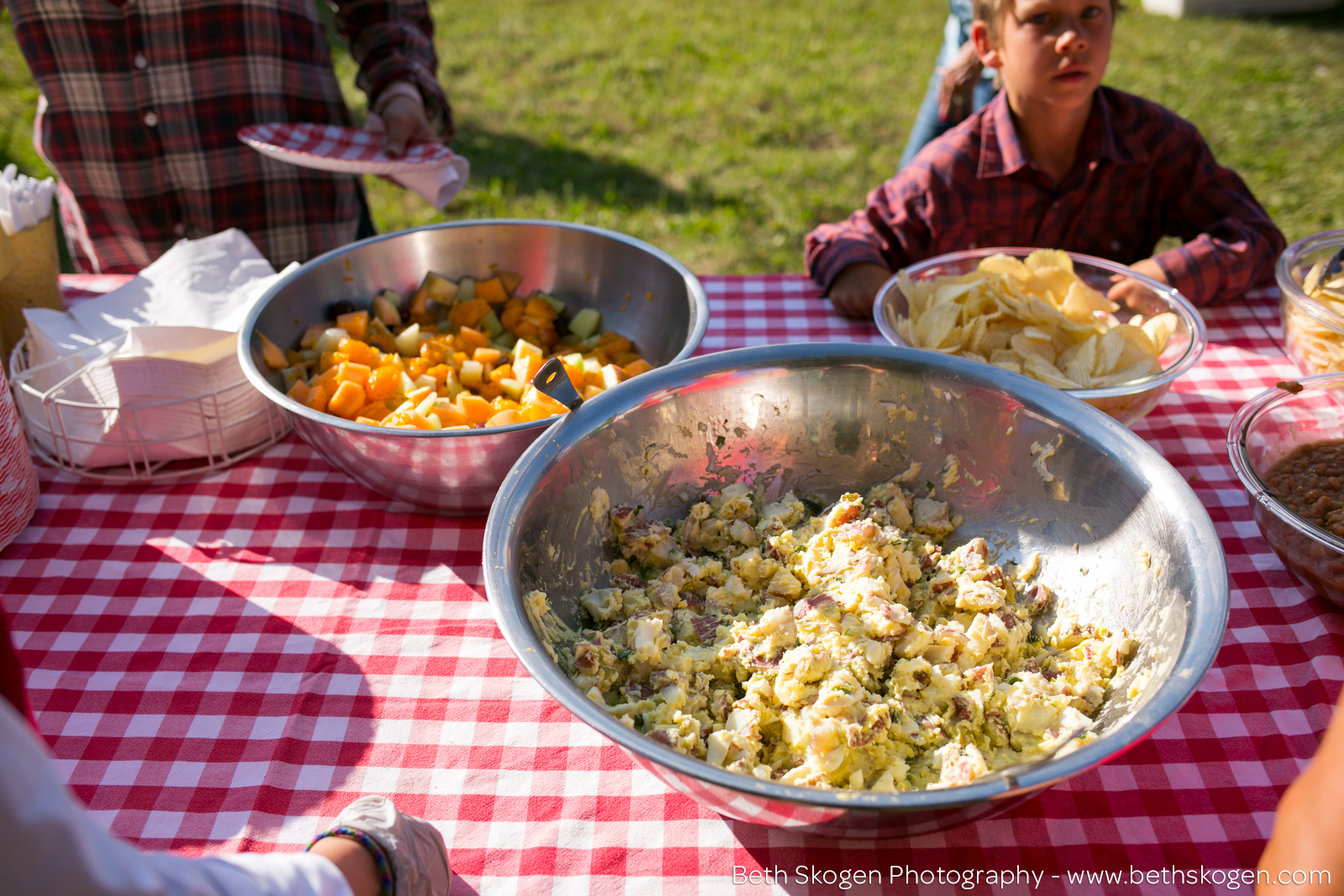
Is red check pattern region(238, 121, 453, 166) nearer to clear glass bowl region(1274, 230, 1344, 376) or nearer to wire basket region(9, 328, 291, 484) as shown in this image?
wire basket region(9, 328, 291, 484)

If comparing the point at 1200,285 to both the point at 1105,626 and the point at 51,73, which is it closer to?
the point at 1105,626

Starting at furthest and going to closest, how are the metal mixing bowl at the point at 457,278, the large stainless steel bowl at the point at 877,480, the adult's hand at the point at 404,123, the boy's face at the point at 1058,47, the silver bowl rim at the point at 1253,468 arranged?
the adult's hand at the point at 404,123 < the boy's face at the point at 1058,47 < the metal mixing bowl at the point at 457,278 < the silver bowl rim at the point at 1253,468 < the large stainless steel bowl at the point at 877,480

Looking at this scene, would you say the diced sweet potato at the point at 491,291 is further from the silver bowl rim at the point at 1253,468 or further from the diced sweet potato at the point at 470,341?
the silver bowl rim at the point at 1253,468

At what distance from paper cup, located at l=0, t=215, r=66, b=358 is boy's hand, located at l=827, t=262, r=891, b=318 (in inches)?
73.4

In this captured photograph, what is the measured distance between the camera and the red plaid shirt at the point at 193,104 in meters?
2.35

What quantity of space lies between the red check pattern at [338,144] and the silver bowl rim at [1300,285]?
6.57 ft

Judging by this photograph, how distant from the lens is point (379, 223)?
195 inches

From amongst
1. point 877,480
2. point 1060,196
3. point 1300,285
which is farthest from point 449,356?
point 1300,285

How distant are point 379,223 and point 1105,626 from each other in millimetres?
4682

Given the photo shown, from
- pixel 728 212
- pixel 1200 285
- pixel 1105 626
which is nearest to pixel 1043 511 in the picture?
pixel 1105 626

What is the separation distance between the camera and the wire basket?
162cm

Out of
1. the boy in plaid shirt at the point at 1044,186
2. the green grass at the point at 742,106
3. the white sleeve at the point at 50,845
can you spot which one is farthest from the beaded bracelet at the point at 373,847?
the green grass at the point at 742,106

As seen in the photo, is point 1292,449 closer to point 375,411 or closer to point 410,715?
point 410,715

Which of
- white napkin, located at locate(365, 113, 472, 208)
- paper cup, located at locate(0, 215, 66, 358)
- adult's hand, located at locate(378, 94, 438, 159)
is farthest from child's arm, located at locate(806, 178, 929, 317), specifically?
paper cup, located at locate(0, 215, 66, 358)
